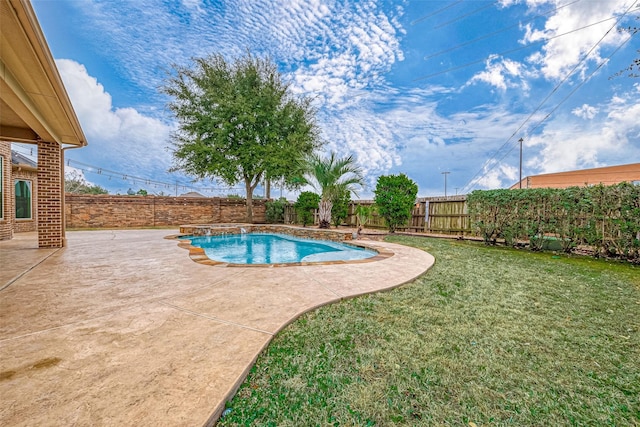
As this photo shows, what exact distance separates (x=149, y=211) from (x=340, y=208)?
1019 centimetres

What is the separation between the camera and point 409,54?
11.9 metres

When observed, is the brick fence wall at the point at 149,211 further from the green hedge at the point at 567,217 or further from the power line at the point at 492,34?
the green hedge at the point at 567,217

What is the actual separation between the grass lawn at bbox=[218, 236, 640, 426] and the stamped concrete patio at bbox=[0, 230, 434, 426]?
215mm

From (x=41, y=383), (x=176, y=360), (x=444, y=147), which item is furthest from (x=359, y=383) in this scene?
(x=444, y=147)

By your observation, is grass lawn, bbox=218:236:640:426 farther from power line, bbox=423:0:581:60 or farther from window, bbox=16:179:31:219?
window, bbox=16:179:31:219

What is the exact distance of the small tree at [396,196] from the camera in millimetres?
9953

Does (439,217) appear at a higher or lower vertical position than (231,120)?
lower

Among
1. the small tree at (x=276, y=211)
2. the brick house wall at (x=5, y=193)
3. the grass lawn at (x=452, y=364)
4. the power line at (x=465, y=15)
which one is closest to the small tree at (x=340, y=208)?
the small tree at (x=276, y=211)

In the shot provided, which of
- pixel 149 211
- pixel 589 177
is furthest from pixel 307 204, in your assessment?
pixel 589 177

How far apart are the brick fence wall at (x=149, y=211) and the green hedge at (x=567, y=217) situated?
1259 centimetres

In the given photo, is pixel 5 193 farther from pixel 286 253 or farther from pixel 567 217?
pixel 567 217

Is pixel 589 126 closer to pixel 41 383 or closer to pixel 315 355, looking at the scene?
pixel 315 355

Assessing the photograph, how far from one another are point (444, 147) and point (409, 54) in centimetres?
766

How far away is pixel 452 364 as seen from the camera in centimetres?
175
